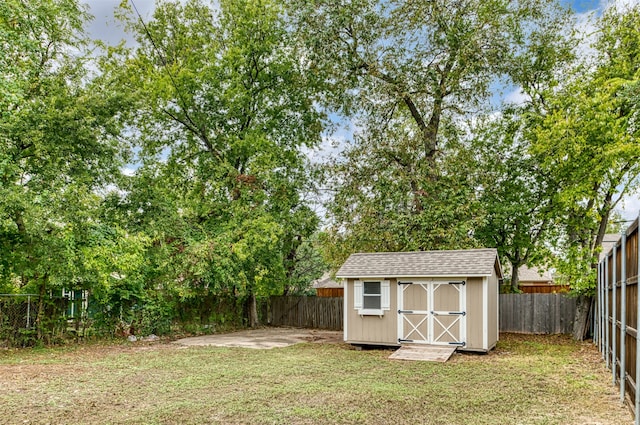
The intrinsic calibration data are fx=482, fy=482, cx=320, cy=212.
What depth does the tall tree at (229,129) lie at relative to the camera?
15984 millimetres

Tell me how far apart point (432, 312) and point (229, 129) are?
10.2 metres

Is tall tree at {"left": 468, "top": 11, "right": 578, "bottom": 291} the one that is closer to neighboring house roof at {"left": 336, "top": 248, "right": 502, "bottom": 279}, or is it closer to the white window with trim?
neighboring house roof at {"left": 336, "top": 248, "right": 502, "bottom": 279}

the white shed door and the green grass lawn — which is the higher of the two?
the white shed door

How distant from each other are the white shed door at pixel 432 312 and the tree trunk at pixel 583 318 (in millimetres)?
4780

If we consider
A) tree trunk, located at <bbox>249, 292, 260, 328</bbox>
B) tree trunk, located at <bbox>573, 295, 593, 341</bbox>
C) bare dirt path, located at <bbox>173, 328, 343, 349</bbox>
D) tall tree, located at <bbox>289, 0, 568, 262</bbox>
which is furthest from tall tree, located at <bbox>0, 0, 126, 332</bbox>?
tree trunk, located at <bbox>573, 295, 593, 341</bbox>

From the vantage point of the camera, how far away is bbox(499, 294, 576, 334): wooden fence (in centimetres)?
1416

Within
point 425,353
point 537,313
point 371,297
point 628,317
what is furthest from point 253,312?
point 628,317

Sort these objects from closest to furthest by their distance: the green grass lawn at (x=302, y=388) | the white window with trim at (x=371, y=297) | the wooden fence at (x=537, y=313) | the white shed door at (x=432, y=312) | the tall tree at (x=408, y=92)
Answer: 1. the green grass lawn at (x=302, y=388)
2. the white shed door at (x=432, y=312)
3. the white window with trim at (x=371, y=297)
4. the wooden fence at (x=537, y=313)
5. the tall tree at (x=408, y=92)

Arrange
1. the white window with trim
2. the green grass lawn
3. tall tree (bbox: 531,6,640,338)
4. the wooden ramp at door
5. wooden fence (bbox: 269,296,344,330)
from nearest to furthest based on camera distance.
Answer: the green grass lawn
the wooden ramp at door
the white window with trim
tall tree (bbox: 531,6,640,338)
wooden fence (bbox: 269,296,344,330)

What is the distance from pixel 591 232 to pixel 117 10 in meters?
17.6

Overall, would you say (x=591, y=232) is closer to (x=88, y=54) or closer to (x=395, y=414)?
(x=395, y=414)

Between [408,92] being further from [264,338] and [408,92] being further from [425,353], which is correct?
[264,338]

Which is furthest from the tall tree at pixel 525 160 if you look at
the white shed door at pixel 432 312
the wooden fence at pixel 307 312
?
the wooden fence at pixel 307 312

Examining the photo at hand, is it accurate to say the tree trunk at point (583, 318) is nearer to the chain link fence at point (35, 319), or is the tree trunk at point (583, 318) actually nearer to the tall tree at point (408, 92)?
the tall tree at point (408, 92)
